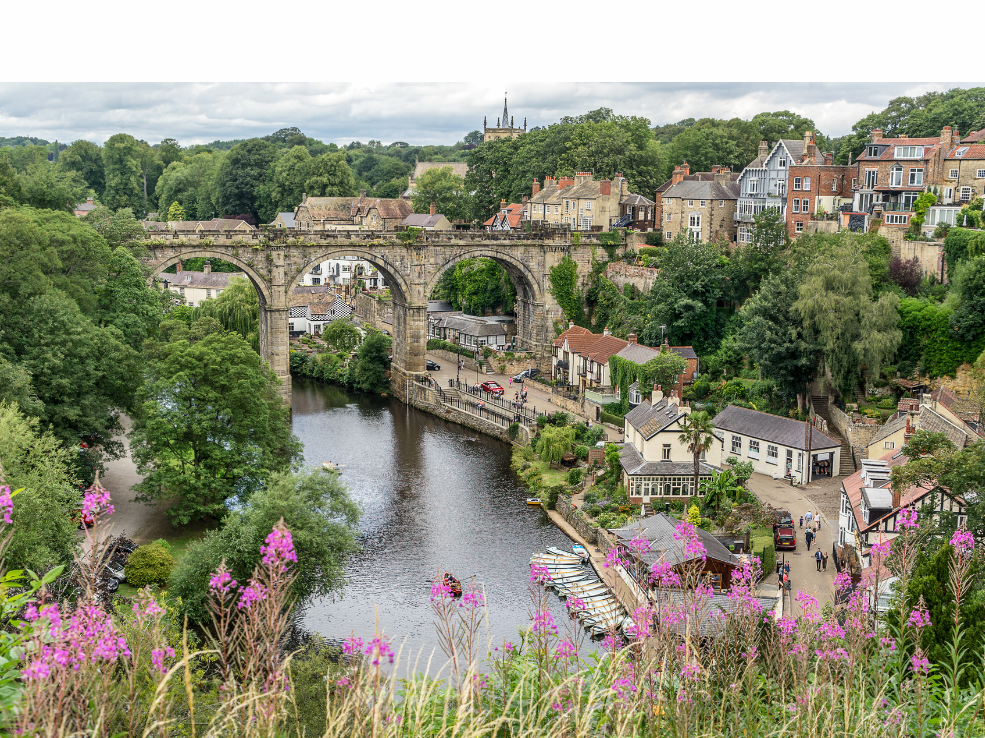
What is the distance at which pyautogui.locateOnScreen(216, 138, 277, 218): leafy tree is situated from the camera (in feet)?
350

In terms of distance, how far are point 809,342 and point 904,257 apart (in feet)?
30.4

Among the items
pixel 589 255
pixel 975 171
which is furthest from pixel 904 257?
pixel 589 255

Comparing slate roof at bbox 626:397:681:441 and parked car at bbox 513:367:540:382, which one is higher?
slate roof at bbox 626:397:681:441

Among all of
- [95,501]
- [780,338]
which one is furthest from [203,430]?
[95,501]

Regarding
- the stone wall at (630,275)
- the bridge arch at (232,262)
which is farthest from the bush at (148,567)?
the stone wall at (630,275)

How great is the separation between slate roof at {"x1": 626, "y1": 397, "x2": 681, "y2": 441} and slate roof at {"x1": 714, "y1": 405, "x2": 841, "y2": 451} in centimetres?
339

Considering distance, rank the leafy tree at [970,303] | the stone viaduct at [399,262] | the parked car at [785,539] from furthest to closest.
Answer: the stone viaduct at [399,262]
the leafy tree at [970,303]
the parked car at [785,539]

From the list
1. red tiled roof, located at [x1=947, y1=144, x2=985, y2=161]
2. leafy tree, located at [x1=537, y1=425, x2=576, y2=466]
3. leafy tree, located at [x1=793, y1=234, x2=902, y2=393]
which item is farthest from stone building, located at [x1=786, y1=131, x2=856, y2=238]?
leafy tree, located at [x1=537, y1=425, x2=576, y2=466]

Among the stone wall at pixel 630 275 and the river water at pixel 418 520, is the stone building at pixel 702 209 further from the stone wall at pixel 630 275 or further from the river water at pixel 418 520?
the river water at pixel 418 520

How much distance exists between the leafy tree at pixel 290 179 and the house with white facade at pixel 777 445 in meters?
69.6

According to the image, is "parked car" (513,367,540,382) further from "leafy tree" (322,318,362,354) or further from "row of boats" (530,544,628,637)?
"row of boats" (530,544,628,637)

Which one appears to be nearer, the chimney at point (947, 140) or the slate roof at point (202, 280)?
the chimney at point (947, 140)

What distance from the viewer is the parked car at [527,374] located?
190 feet

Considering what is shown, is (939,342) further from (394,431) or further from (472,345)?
(472,345)
